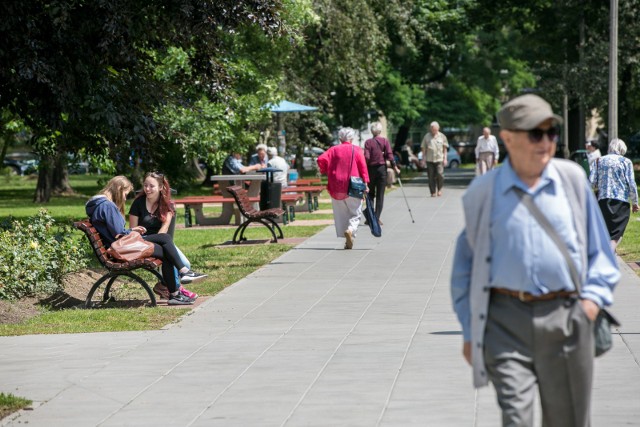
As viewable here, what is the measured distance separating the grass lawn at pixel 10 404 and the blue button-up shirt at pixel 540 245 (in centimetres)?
324

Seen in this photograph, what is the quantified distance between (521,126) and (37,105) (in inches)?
393

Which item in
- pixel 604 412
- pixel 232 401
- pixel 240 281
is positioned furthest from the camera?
pixel 240 281

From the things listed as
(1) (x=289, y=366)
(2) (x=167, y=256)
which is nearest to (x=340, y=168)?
(2) (x=167, y=256)

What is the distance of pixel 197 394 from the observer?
753 centimetres

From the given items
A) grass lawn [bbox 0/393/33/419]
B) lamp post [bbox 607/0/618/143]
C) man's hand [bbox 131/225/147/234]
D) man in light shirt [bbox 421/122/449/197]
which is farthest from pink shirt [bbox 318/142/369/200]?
man in light shirt [bbox 421/122/449/197]

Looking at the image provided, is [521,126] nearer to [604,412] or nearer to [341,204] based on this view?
[604,412]

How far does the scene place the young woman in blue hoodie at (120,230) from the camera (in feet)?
39.4

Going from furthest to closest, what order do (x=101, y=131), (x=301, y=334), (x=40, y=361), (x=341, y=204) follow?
(x=341, y=204)
(x=101, y=131)
(x=301, y=334)
(x=40, y=361)

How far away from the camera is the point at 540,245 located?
15.4 ft

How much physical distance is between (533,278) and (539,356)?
0.30 metres

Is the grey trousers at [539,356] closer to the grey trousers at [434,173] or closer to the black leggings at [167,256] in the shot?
the black leggings at [167,256]

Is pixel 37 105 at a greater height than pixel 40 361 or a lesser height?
greater

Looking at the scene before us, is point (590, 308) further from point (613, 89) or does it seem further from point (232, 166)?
point (613, 89)

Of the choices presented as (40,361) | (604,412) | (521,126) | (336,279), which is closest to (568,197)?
(521,126)
